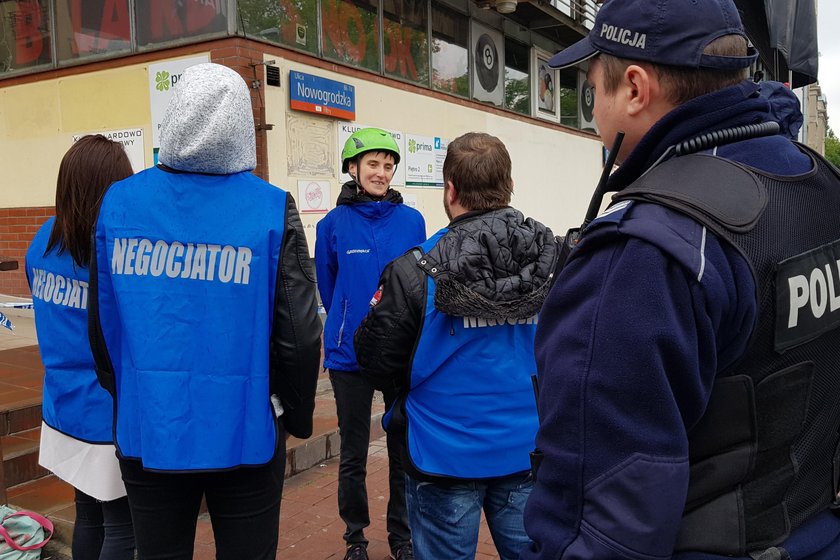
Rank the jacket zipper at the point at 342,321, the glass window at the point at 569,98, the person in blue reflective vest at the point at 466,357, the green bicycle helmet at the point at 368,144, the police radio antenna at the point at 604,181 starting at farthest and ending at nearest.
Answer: the glass window at the point at 569,98
the green bicycle helmet at the point at 368,144
the jacket zipper at the point at 342,321
the person in blue reflective vest at the point at 466,357
the police radio antenna at the point at 604,181

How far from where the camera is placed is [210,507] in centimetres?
216

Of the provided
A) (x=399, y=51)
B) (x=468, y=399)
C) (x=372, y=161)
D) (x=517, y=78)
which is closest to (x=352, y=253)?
(x=372, y=161)

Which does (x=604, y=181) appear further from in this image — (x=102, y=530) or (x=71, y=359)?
(x=102, y=530)

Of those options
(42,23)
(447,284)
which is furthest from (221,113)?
(42,23)

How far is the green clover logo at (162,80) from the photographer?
7086 millimetres

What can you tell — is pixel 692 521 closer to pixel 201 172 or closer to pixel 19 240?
pixel 201 172

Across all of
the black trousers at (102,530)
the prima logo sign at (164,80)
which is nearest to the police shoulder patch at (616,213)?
the black trousers at (102,530)

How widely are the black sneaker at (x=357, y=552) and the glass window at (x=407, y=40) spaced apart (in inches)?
265

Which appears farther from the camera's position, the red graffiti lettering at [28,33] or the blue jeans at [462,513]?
the red graffiti lettering at [28,33]

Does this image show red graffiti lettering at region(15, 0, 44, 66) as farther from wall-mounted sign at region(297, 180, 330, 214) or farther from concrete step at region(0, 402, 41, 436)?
concrete step at region(0, 402, 41, 436)

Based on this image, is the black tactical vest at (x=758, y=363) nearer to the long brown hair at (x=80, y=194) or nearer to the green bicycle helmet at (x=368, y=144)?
the long brown hair at (x=80, y=194)

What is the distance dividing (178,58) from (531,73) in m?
7.21

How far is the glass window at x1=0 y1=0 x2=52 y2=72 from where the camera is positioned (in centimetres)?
802

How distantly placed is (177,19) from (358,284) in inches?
191
